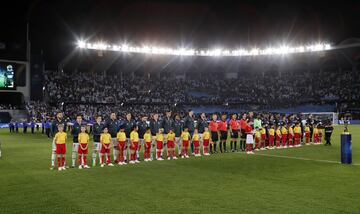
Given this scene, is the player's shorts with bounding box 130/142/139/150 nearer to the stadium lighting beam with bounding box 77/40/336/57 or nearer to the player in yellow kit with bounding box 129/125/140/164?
the player in yellow kit with bounding box 129/125/140/164

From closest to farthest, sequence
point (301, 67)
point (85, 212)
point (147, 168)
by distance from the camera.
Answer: point (85, 212) < point (147, 168) < point (301, 67)

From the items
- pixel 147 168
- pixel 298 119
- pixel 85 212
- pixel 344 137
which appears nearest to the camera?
pixel 85 212

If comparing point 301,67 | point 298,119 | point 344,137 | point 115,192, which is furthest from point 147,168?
point 301,67

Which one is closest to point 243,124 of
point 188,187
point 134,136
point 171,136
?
point 171,136

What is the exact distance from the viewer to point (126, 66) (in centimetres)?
6219

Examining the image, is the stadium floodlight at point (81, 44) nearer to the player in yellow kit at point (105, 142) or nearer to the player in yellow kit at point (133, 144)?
the player in yellow kit at point (133, 144)

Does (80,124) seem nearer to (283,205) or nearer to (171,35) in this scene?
(283,205)

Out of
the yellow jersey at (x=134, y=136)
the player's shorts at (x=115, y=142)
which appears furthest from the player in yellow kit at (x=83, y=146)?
the yellow jersey at (x=134, y=136)

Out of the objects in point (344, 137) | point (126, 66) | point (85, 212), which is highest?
point (126, 66)

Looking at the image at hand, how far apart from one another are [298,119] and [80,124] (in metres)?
14.0

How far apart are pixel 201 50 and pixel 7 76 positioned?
97.4 ft

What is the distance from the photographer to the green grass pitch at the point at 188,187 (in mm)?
8305

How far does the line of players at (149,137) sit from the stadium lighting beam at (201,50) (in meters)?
35.8

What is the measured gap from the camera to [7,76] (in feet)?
143
